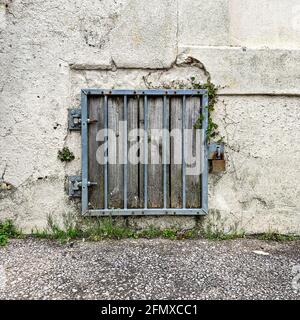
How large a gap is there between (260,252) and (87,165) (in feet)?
5.55

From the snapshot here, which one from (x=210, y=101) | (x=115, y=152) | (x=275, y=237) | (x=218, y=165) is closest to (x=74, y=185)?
(x=115, y=152)

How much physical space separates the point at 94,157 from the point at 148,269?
1127mm

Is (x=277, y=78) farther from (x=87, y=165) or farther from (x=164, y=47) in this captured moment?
(x=87, y=165)

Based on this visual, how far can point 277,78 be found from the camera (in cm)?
331

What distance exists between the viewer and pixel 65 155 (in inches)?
127

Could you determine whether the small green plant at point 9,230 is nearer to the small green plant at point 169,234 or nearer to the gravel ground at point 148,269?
the gravel ground at point 148,269

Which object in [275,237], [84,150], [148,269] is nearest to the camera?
[148,269]

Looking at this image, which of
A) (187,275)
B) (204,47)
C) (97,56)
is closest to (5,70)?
(97,56)

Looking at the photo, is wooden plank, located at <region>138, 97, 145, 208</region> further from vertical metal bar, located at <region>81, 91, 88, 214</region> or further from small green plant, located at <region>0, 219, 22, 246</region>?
small green plant, located at <region>0, 219, 22, 246</region>

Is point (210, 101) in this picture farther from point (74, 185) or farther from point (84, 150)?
point (74, 185)

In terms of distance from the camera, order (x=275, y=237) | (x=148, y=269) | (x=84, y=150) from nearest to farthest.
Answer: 1. (x=148, y=269)
2. (x=84, y=150)
3. (x=275, y=237)

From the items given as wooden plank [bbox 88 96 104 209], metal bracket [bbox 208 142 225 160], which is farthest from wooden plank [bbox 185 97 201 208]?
wooden plank [bbox 88 96 104 209]

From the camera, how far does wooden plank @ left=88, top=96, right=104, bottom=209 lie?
322 cm

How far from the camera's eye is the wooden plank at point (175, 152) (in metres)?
3.27
